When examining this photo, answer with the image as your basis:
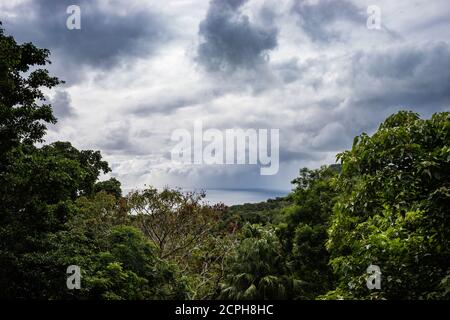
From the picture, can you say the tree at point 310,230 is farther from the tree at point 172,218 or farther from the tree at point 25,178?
the tree at point 25,178

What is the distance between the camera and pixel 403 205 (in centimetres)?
542

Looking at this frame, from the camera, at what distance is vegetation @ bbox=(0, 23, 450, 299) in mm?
5594

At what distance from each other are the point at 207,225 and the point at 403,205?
48.8ft

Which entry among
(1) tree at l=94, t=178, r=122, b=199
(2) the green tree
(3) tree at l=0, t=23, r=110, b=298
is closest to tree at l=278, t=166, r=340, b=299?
(2) the green tree

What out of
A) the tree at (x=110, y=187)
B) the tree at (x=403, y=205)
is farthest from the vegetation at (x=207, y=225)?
the tree at (x=110, y=187)

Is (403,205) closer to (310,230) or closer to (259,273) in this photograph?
(310,230)

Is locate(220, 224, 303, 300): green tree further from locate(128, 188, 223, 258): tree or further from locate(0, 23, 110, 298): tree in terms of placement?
locate(0, 23, 110, 298): tree

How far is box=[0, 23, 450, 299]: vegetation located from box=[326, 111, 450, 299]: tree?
0.05 ft

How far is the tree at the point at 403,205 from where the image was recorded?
17.2 ft

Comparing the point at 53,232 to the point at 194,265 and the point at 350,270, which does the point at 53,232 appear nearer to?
the point at 350,270

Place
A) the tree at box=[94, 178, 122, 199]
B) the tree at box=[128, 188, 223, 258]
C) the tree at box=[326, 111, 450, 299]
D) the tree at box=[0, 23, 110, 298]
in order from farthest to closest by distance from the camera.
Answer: the tree at box=[94, 178, 122, 199] < the tree at box=[128, 188, 223, 258] < the tree at box=[0, 23, 110, 298] < the tree at box=[326, 111, 450, 299]

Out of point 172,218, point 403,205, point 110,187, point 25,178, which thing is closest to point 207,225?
point 172,218
